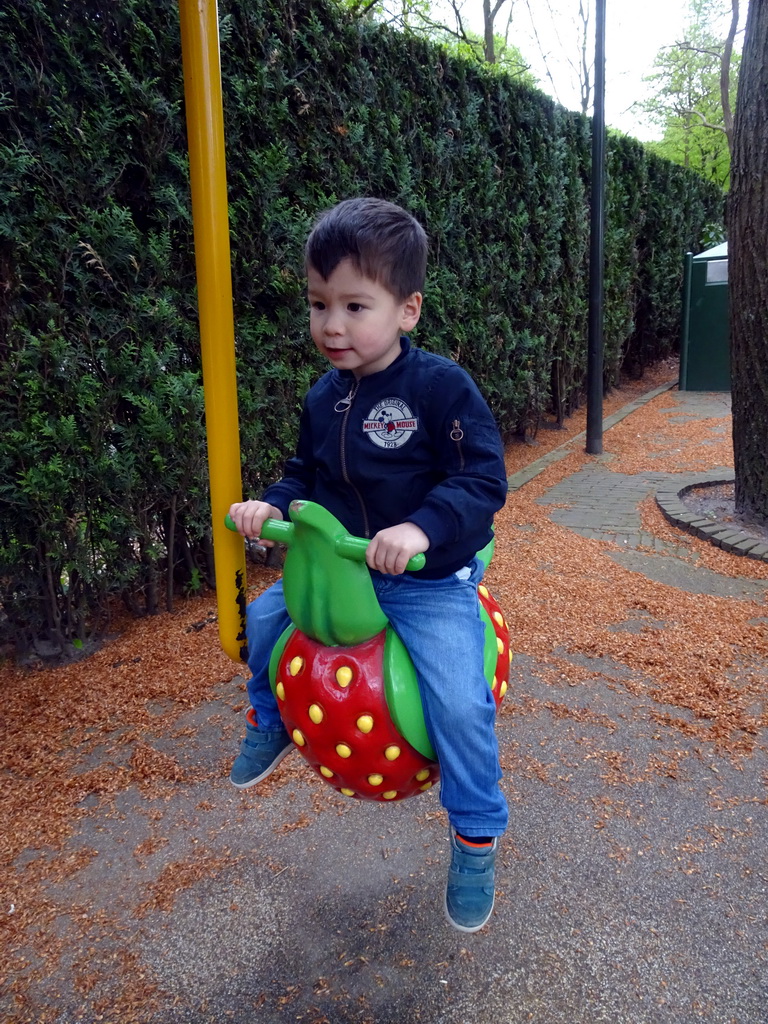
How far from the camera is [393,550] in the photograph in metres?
1.35

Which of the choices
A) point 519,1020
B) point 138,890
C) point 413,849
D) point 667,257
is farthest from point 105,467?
point 667,257

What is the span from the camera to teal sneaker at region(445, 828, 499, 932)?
5.27ft

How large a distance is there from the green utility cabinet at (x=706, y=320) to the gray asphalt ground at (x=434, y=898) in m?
9.87

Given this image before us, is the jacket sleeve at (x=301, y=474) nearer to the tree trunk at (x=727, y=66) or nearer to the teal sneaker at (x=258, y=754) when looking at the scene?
the teal sneaker at (x=258, y=754)

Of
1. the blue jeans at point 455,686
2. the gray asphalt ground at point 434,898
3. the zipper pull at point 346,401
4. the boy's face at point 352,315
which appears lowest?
the gray asphalt ground at point 434,898

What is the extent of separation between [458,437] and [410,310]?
1.04 feet

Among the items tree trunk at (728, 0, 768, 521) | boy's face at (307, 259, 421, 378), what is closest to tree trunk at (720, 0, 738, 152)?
tree trunk at (728, 0, 768, 521)

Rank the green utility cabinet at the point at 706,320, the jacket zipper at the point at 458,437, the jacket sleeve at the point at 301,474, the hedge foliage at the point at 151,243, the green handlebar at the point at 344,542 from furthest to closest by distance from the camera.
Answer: the green utility cabinet at the point at 706,320
the hedge foliage at the point at 151,243
the jacket sleeve at the point at 301,474
the jacket zipper at the point at 458,437
the green handlebar at the point at 344,542

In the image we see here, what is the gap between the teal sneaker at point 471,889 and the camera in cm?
161

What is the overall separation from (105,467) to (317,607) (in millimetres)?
2399

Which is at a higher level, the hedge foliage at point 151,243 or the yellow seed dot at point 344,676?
the hedge foliage at point 151,243

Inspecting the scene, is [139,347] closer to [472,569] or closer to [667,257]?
[472,569]

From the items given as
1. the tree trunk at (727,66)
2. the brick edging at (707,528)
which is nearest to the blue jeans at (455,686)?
the brick edging at (707,528)

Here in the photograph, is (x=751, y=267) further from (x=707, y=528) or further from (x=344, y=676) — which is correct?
(x=344, y=676)
